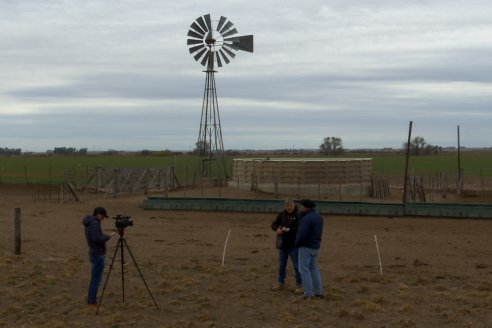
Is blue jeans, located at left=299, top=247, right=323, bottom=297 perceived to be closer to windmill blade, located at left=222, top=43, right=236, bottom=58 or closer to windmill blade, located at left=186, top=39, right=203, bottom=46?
windmill blade, located at left=222, top=43, right=236, bottom=58

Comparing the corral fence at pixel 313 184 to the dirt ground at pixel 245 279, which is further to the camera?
the corral fence at pixel 313 184

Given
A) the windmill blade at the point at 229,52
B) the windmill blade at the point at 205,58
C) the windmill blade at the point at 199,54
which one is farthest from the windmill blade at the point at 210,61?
the windmill blade at the point at 229,52

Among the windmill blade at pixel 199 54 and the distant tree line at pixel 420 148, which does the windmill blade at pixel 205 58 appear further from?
the distant tree line at pixel 420 148

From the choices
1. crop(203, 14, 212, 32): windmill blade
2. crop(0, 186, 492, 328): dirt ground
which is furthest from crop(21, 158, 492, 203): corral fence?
crop(203, 14, 212, 32): windmill blade

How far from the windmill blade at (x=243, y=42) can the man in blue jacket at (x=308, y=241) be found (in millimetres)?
26568

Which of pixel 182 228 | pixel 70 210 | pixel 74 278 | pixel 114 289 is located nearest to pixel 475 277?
pixel 114 289

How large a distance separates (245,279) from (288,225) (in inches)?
85.3

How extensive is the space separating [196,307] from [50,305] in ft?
7.90

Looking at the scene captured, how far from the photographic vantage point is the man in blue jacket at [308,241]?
11266 millimetres

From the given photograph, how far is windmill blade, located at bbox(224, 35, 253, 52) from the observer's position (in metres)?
Result: 37.1

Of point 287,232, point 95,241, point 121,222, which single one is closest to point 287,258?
point 287,232

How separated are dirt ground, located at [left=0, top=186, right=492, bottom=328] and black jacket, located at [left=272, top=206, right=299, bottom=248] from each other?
3.09 feet

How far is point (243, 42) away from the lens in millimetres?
37188

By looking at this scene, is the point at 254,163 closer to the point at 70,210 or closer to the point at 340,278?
the point at 70,210
